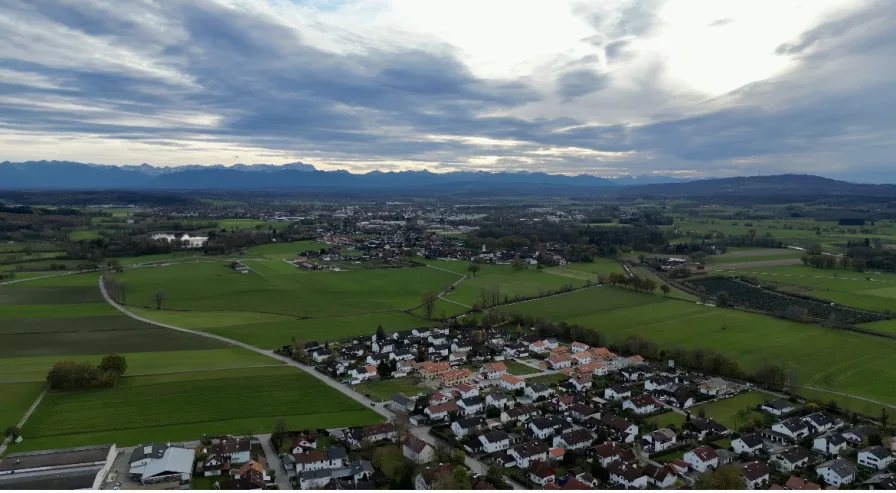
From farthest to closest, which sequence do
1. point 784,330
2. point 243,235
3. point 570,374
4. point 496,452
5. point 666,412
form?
point 243,235 < point 784,330 < point 570,374 < point 666,412 < point 496,452

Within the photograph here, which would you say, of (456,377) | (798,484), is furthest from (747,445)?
(456,377)

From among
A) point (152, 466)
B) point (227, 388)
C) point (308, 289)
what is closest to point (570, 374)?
point (227, 388)

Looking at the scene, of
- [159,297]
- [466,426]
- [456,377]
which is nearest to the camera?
[466,426]

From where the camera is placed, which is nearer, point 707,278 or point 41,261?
point 707,278

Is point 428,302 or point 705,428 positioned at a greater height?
point 428,302

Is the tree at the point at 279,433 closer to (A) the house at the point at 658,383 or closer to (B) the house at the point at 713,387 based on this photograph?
(A) the house at the point at 658,383

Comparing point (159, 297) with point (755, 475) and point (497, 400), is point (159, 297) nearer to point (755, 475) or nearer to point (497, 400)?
point (497, 400)

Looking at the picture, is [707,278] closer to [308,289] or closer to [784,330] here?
[784,330]
